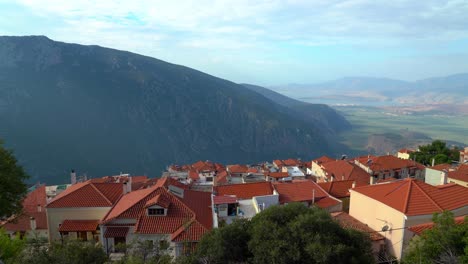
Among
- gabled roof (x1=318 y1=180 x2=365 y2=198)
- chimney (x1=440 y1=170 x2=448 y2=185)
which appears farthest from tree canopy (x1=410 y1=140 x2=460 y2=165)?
gabled roof (x1=318 y1=180 x2=365 y2=198)

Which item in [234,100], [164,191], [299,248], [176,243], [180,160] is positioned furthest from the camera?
[234,100]

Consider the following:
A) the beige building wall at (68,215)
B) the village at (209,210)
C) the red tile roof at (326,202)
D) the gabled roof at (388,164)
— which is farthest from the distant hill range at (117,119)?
the red tile roof at (326,202)

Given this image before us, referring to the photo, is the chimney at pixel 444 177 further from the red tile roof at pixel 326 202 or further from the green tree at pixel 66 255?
the green tree at pixel 66 255

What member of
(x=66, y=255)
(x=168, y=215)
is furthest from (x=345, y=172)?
(x=66, y=255)

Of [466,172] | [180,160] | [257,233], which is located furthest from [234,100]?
[257,233]

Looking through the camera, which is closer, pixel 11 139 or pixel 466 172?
pixel 466 172

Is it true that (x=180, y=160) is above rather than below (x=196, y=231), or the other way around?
below

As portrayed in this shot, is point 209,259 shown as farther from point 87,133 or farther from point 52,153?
point 87,133

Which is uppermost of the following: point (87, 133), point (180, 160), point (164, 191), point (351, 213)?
point (164, 191)
